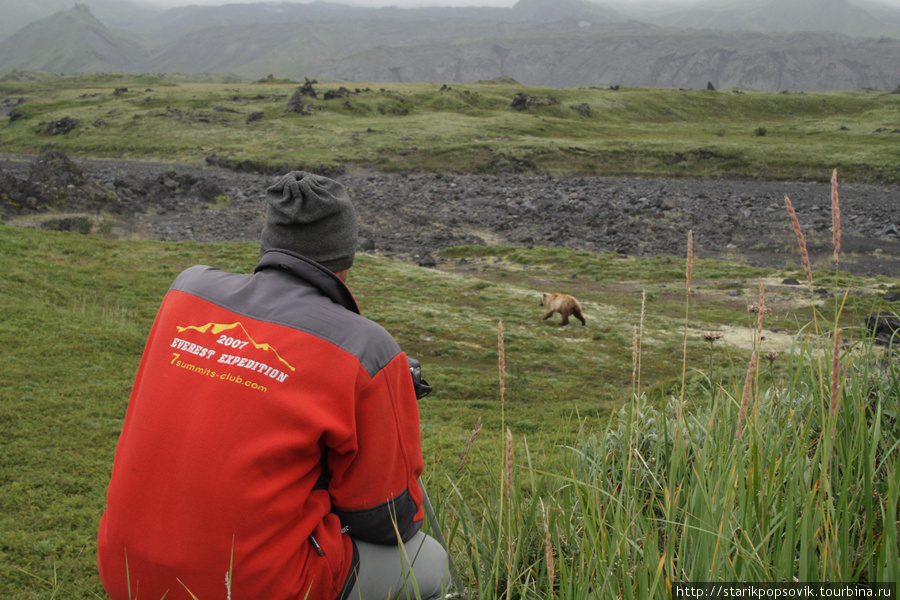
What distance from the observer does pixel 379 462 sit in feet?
7.34

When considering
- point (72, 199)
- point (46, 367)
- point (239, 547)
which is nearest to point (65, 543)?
point (239, 547)

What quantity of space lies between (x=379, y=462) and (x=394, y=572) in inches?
19.3

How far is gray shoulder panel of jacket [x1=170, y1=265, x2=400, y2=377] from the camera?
7.23ft

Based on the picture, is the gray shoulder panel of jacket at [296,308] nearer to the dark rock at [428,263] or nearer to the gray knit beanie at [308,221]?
the gray knit beanie at [308,221]

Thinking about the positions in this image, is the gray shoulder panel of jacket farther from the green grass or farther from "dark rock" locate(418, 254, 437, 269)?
"dark rock" locate(418, 254, 437, 269)

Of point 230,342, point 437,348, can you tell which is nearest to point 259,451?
point 230,342

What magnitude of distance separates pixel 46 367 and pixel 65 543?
165 inches

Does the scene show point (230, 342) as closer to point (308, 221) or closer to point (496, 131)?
point (308, 221)

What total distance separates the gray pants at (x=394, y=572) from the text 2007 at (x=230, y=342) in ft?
2.83

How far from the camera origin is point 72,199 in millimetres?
24750

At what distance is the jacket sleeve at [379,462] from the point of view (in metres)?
2.22

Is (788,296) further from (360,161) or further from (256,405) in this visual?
(360,161)

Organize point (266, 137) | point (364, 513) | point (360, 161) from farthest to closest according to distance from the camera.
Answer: point (266, 137) < point (360, 161) < point (364, 513)

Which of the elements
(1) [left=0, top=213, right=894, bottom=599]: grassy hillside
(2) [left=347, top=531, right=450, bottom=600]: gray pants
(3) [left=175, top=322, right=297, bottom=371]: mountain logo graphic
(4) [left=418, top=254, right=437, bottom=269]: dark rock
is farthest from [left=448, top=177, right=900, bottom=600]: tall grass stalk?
(4) [left=418, top=254, right=437, bottom=269]: dark rock
